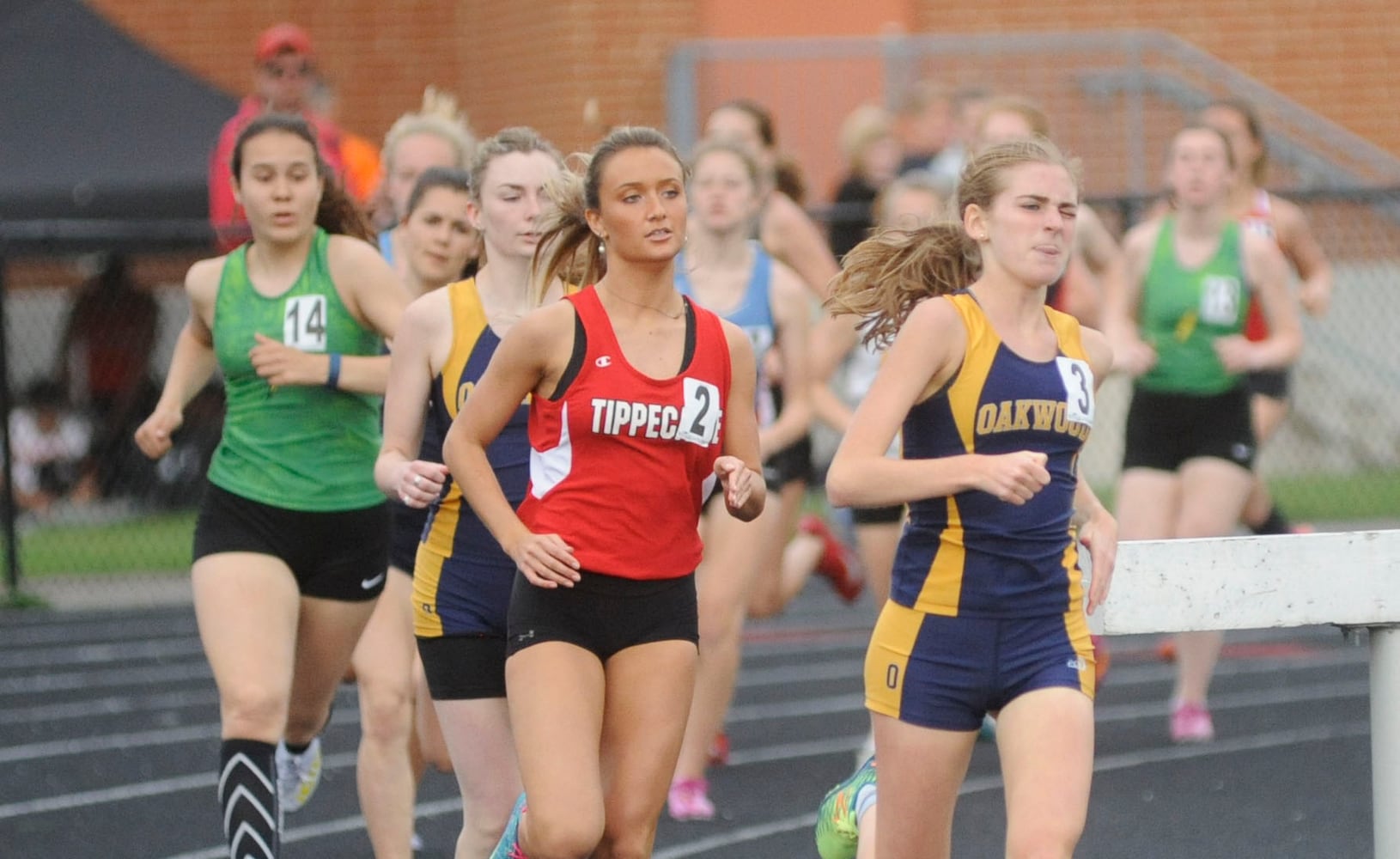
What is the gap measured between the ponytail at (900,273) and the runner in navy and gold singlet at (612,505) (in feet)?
1.59

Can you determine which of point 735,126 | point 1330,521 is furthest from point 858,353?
point 1330,521

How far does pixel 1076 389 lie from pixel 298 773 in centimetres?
322

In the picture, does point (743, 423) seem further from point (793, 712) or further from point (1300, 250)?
point (1300, 250)

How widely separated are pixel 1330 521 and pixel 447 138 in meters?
8.43

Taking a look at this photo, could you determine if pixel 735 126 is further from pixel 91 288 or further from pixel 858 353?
pixel 91 288

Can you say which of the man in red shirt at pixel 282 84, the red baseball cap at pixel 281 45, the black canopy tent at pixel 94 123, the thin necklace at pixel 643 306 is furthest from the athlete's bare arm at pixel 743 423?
the black canopy tent at pixel 94 123

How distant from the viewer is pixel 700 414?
4691 mm

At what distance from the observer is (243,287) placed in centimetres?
604

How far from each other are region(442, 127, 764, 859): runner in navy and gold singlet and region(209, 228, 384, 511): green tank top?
1209 millimetres

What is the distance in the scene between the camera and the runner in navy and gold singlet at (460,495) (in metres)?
5.05

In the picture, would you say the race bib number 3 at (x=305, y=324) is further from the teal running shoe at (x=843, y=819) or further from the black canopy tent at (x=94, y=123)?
the black canopy tent at (x=94, y=123)

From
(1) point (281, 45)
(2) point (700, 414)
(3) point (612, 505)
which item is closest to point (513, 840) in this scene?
(3) point (612, 505)

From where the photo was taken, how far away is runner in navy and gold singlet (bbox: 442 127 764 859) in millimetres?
4570

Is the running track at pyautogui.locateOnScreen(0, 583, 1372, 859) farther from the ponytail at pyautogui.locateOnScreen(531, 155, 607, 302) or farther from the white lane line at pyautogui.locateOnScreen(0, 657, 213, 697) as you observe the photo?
the ponytail at pyautogui.locateOnScreen(531, 155, 607, 302)
